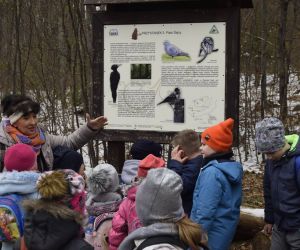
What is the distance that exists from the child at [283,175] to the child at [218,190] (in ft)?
0.92

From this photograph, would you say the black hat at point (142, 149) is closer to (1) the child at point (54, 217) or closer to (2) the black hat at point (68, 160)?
(2) the black hat at point (68, 160)

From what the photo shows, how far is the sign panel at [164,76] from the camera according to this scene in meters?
4.94

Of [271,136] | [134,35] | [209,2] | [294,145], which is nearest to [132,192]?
[271,136]

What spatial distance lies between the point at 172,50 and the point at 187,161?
1.42 metres

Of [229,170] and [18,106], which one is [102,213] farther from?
[18,106]

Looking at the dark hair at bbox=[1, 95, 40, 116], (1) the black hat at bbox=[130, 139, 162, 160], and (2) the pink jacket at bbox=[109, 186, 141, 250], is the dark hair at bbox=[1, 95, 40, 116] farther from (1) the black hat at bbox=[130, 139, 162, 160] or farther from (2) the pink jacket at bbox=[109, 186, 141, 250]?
(2) the pink jacket at bbox=[109, 186, 141, 250]

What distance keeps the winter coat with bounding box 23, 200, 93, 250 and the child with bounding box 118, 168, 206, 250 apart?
461 millimetres

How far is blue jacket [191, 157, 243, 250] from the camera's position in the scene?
3.81 metres

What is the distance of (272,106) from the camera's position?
490 inches

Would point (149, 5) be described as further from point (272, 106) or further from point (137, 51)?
point (272, 106)

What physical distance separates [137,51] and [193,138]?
148 centimetres

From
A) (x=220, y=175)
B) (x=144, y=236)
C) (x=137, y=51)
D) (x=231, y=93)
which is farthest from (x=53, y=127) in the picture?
(x=144, y=236)

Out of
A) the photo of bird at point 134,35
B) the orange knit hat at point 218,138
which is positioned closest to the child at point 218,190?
the orange knit hat at point 218,138

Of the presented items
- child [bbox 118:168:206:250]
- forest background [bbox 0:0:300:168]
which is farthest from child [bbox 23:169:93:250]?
forest background [bbox 0:0:300:168]
